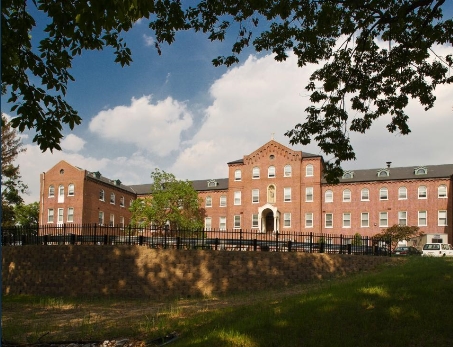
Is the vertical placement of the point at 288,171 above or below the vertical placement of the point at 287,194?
above

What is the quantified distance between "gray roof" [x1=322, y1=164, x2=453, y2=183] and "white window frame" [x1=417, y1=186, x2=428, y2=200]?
46.2 inches

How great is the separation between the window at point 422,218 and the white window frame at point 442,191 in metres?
2.51

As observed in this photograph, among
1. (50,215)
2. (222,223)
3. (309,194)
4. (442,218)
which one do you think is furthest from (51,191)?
(442,218)

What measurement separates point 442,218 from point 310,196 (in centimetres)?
1499

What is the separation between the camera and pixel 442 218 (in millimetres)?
53625

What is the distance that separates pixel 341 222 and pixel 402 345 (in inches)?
2016

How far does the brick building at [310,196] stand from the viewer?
55.0m

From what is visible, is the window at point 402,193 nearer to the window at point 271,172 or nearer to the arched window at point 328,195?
the arched window at point 328,195

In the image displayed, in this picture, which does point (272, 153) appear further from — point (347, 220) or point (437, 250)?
point (437, 250)

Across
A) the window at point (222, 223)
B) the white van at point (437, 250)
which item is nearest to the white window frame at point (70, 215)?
the window at point (222, 223)

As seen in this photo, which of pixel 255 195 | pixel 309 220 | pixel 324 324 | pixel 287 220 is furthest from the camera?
pixel 255 195

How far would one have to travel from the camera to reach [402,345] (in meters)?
8.20

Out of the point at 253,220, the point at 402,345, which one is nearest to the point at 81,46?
the point at 402,345

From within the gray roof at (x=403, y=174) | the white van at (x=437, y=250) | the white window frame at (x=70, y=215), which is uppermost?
the gray roof at (x=403, y=174)
